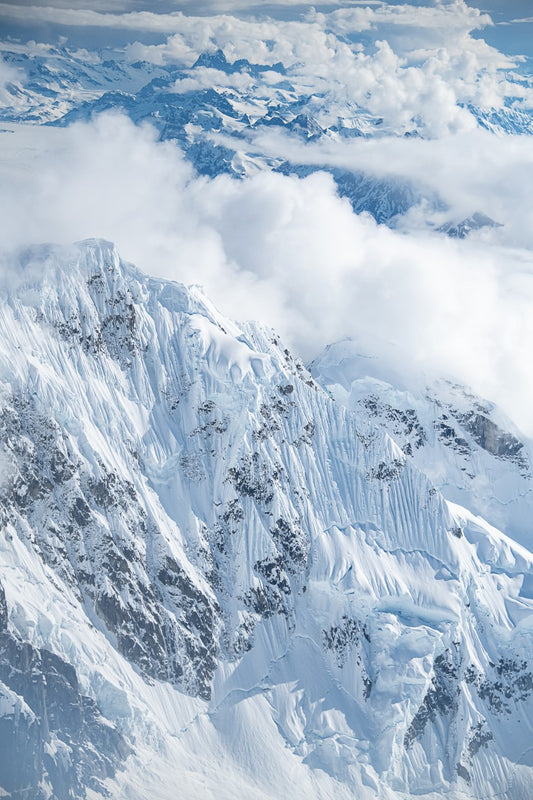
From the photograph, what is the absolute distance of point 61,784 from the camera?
198000mm

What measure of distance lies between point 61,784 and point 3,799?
15.0 metres

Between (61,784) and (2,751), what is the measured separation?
16793mm

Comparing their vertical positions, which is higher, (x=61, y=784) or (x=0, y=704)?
(x=0, y=704)

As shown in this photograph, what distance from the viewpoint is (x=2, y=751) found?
19425 centimetres

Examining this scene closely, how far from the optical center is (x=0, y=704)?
7854 inches

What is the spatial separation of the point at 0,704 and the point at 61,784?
80.3 ft

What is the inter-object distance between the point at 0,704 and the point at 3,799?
21.7 metres

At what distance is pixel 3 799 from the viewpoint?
187625 mm

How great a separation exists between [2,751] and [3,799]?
35.6 ft

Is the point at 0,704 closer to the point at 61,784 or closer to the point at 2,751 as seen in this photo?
the point at 2,751

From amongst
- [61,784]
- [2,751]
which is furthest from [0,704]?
[61,784]
